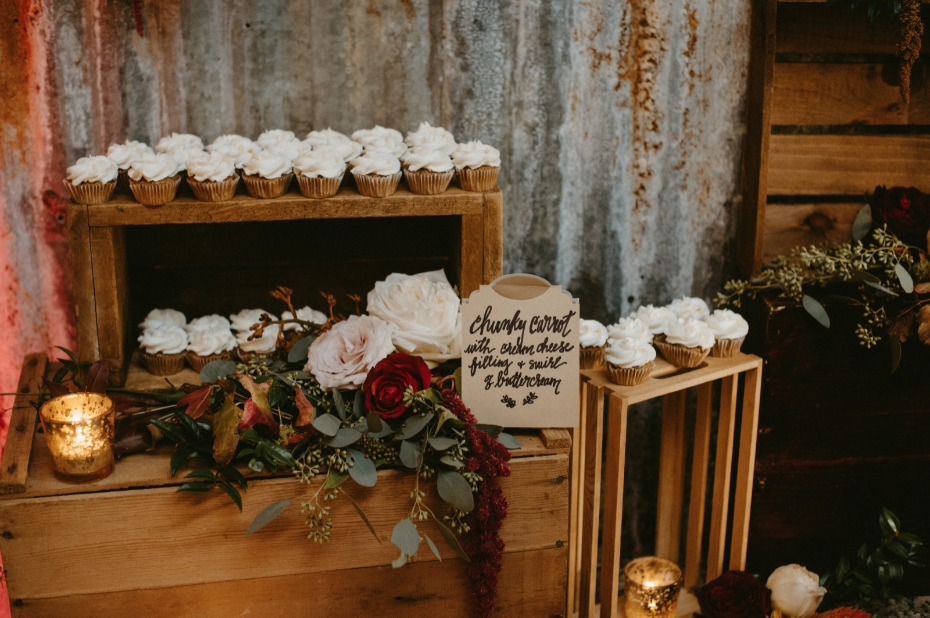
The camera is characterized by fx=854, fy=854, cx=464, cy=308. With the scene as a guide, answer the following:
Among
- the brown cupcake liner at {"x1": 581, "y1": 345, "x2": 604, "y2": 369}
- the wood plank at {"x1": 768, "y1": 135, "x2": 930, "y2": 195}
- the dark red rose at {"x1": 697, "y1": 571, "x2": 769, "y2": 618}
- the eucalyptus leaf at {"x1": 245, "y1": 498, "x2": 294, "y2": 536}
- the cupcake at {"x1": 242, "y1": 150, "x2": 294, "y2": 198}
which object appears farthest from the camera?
the wood plank at {"x1": 768, "y1": 135, "x2": 930, "y2": 195}

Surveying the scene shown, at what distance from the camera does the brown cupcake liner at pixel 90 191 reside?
5.44 ft

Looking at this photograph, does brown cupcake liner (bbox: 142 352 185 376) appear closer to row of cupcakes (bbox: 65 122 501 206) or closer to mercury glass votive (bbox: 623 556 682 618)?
row of cupcakes (bbox: 65 122 501 206)

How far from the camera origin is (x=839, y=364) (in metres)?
2.11

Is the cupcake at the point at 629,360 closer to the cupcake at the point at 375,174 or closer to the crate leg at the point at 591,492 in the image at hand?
the crate leg at the point at 591,492

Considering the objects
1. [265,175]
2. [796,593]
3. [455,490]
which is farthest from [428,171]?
[796,593]

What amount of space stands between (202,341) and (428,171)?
607 millimetres

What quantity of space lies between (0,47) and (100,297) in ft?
2.28

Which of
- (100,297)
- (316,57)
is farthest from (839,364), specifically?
(100,297)

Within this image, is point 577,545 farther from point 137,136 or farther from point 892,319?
point 137,136

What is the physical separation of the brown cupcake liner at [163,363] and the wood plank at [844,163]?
1.54m

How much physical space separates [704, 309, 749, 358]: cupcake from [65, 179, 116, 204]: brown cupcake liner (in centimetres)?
135

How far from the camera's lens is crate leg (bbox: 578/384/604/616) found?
6.10ft

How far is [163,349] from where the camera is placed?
1816mm

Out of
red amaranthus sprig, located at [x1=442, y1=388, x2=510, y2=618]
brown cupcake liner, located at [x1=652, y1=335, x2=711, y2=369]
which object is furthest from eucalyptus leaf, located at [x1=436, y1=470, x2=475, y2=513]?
brown cupcake liner, located at [x1=652, y1=335, x2=711, y2=369]
